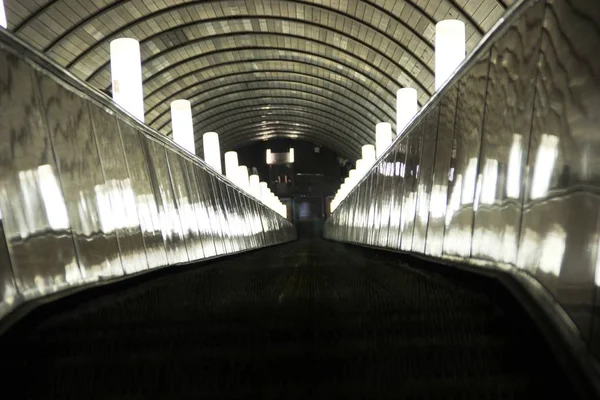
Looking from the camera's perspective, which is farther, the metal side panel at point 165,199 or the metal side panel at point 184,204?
the metal side panel at point 184,204

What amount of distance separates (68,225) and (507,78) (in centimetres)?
304

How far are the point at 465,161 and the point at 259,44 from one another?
29092 mm

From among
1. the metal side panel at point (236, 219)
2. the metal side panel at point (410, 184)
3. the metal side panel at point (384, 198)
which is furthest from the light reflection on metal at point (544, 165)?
the metal side panel at point (236, 219)

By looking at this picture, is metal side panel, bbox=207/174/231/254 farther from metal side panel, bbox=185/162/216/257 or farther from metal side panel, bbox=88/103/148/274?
metal side panel, bbox=88/103/148/274

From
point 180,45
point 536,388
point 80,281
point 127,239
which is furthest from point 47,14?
point 536,388

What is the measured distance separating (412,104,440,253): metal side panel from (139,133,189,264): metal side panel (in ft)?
9.71

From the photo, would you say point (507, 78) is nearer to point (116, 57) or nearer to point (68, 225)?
point (68, 225)

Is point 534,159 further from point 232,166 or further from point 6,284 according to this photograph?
point 232,166

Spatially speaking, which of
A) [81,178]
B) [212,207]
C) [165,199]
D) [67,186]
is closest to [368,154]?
[212,207]

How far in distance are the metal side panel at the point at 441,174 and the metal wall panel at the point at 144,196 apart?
9.56 ft

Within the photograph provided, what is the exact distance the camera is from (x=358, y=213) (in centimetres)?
1553

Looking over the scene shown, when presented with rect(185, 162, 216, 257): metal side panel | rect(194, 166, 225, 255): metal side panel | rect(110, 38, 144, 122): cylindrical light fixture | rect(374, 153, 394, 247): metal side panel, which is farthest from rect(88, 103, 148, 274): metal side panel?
rect(110, 38, 144, 122): cylindrical light fixture

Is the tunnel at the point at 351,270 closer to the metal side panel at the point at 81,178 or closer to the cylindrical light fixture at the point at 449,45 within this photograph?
the metal side panel at the point at 81,178

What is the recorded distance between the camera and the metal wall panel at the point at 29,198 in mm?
3170
